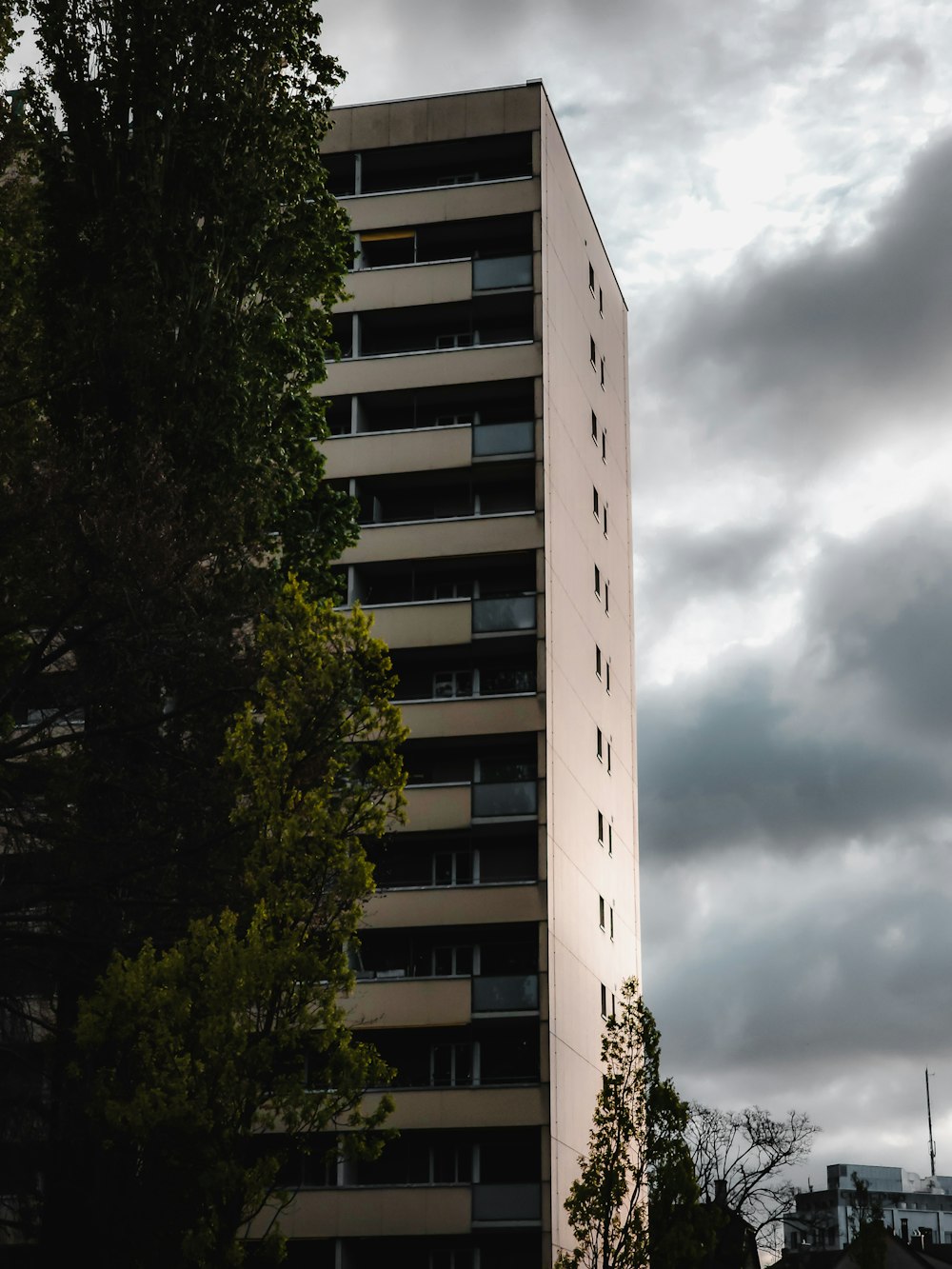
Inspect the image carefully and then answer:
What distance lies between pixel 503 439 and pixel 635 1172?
18112 mm

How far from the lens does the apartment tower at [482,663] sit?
38688 mm

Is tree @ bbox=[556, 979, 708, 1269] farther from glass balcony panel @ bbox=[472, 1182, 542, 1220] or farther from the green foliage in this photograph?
the green foliage

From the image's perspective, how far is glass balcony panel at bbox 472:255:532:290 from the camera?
45.8 meters

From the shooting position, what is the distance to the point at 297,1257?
38.8 meters

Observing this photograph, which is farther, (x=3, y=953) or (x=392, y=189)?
(x=392, y=189)

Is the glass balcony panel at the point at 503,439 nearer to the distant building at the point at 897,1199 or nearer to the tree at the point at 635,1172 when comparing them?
the tree at the point at 635,1172

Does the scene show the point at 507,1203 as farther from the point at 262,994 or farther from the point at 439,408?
the point at 262,994

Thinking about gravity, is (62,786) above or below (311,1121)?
above

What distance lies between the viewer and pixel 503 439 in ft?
146

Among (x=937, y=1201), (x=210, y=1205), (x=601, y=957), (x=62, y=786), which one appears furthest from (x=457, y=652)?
(x=937, y=1201)

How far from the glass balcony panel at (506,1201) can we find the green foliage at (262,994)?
20708 mm

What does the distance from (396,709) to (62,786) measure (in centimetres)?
420

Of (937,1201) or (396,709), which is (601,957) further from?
(937,1201)

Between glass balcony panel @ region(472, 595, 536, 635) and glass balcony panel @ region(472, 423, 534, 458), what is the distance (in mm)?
4051
